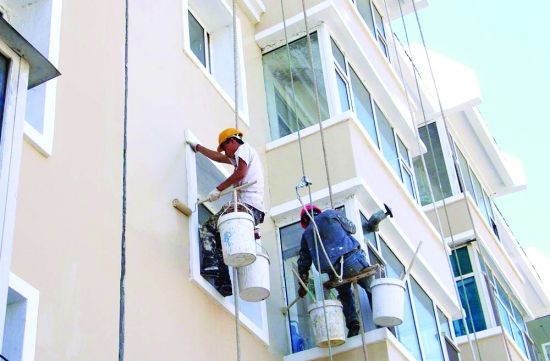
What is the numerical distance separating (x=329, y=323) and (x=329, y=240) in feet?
2.70

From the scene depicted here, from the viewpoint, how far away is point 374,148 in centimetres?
1148

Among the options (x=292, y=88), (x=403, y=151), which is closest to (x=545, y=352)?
(x=403, y=151)

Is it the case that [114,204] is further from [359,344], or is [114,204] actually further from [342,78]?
[342,78]

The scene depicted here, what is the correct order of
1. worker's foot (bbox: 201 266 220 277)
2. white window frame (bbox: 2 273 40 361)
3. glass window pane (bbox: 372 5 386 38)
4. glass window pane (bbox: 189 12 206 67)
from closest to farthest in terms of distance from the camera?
white window frame (bbox: 2 273 40 361)
worker's foot (bbox: 201 266 220 277)
glass window pane (bbox: 189 12 206 67)
glass window pane (bbox: 372 5 386 38)

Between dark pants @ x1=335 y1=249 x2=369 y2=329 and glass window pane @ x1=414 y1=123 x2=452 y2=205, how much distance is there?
23.7ft

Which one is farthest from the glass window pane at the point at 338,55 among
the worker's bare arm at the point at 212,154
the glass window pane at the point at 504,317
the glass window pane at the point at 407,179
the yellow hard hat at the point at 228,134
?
the glass window pane at the point at 504,317

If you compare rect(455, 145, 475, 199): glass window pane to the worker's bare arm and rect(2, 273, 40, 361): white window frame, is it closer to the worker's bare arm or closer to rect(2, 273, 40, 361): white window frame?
the worker's bare arm

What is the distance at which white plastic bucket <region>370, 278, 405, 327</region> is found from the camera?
933 centimetres

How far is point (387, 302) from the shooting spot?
934 cm

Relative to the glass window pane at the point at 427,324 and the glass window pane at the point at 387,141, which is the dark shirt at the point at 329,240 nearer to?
the glass window pane at the point at 427,324

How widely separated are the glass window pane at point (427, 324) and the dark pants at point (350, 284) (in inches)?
57.6

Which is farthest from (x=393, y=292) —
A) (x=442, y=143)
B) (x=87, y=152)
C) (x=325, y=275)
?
(x=442, y=143)

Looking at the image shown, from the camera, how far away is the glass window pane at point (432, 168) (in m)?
17.2

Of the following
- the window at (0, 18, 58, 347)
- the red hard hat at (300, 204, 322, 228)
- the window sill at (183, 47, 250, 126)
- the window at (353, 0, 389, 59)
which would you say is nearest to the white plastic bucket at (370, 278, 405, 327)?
the red hard hat at (300, 204, 322, 228)
